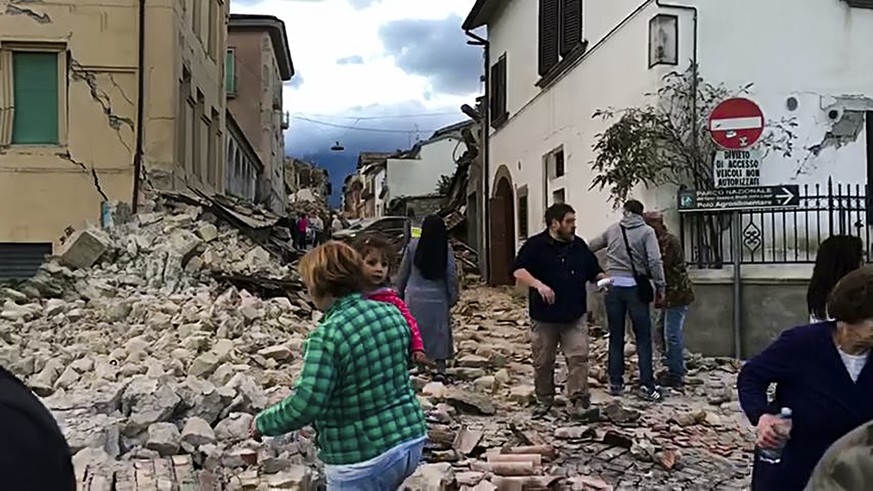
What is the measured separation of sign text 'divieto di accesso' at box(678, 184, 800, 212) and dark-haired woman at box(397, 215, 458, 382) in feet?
11.9

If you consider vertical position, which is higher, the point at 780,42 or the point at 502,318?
the point at 780,42

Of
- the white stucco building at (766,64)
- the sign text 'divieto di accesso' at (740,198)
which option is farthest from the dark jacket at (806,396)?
the white stucco building at (766,64)

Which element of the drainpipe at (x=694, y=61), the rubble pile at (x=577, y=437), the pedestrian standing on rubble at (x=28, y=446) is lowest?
the rubble pile at (x=577, y=437)

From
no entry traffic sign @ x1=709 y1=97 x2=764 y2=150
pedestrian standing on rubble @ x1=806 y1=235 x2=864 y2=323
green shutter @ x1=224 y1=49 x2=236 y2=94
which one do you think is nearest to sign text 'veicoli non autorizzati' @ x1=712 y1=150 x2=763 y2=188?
no entry traffic sign @ x1=709 y1=97 x2=764 y2=150

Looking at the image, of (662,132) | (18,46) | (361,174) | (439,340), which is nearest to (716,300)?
(662,132)

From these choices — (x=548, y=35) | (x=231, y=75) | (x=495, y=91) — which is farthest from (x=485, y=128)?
(x=231, y=75)

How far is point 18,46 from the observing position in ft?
51.8

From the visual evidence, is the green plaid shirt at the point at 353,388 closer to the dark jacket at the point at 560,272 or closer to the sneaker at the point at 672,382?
the dark jacket at the point at 560,272

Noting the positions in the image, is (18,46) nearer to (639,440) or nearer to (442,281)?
(442,281)

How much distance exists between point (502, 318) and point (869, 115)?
608 centimetres

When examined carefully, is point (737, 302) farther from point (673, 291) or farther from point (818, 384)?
point (818, 384)

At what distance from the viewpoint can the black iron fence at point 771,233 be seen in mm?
11195

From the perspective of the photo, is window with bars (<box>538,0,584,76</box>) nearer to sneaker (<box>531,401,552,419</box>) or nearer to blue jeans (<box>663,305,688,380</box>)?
blue jeans (<box>663,305,688,380</box>)

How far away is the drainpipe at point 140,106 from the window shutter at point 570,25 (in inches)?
283
